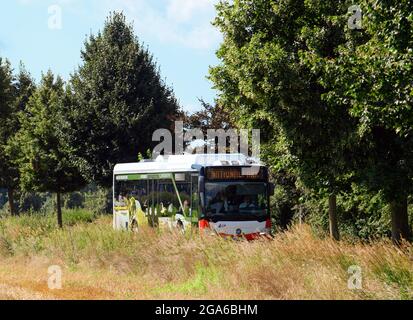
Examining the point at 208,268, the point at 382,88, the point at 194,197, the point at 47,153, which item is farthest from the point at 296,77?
the point at 47,153

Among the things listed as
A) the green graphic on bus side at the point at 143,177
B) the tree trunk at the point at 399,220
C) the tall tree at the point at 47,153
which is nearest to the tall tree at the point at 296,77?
the tree trunk at the point at 399,220

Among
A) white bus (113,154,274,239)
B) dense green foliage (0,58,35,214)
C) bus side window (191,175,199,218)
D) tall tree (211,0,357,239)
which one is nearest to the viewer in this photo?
tall tree (211,0,357,239)

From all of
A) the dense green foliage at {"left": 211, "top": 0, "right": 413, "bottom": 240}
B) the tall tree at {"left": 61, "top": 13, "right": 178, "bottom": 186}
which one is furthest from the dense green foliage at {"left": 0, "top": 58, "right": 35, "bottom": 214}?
the dense green foliage at {"left": 211, "top": 0, "right": 413, "bottom": 240}

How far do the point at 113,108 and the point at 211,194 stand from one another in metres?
13.4

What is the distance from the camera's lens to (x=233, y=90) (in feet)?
63.4

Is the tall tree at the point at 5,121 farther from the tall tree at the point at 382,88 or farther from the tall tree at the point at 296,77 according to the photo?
the tall tree at the point at 382,88

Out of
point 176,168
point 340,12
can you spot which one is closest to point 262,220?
point 176,168

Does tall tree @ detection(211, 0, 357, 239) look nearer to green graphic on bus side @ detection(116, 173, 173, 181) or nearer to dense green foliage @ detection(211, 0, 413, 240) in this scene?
dense green foliage @ detection(211, 0, 413, 240)

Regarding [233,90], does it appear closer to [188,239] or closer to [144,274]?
[188,239]

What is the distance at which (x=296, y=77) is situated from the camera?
15461 millimetres

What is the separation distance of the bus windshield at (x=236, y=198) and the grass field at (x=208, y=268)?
146 inches

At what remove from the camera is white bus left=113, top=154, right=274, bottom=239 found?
20422 millimetres

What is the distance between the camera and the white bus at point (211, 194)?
2042 cm

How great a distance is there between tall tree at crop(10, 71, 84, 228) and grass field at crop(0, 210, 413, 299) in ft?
47.3
